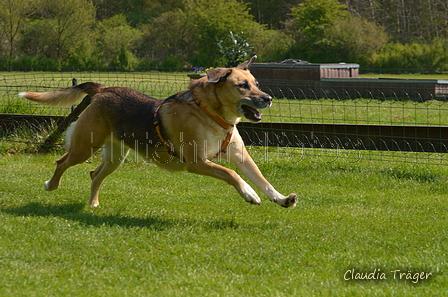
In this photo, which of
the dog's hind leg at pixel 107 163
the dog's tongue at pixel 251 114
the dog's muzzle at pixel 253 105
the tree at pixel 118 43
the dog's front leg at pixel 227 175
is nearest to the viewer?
the dog's front leg at pixel 227 175

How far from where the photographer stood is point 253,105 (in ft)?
19.6

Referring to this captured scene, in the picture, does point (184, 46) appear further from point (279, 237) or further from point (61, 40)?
point (279, 237)

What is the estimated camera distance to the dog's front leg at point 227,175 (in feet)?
18.6

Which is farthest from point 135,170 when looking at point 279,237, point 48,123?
point 279,237

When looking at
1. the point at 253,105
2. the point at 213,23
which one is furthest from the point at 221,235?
the point at 213,23

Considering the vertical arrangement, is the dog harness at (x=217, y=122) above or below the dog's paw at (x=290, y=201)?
above

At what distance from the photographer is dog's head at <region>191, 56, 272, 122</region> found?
5.98m

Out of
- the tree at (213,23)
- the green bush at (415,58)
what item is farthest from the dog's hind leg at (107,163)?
the tree at (213,23)

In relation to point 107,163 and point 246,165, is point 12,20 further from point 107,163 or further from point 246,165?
point 246,165

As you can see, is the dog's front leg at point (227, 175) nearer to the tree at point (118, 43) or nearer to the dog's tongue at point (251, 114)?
the dog's tongue at point (251, 114)

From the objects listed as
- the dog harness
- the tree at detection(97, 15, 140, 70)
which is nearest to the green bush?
the tree at detection(97, 15, 140, 70)

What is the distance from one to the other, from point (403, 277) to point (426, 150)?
4565 millimetres

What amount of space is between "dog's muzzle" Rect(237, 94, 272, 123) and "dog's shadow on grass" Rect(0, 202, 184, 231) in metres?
1.43

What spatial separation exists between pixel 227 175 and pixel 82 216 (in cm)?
186
